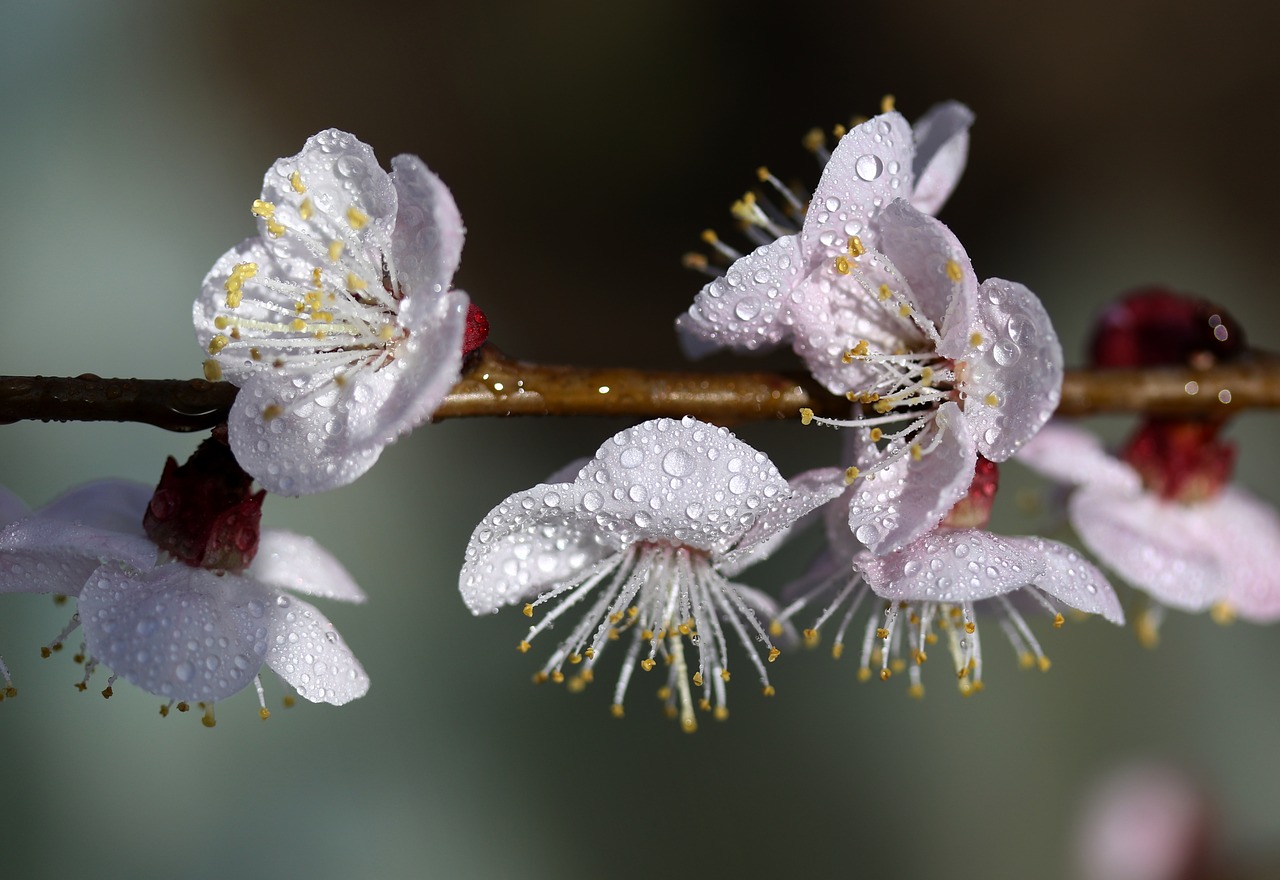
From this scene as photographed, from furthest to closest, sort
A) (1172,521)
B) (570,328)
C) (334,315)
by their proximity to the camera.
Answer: (570,328)
(1172,521)
(334,315)

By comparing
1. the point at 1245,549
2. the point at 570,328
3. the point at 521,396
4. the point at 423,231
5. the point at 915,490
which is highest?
the point at 570,328

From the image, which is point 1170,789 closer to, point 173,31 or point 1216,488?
point 1216,488

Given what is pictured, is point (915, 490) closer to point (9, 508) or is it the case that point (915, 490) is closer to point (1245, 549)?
point (1245, 549)

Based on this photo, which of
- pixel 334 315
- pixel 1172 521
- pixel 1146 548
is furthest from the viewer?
pixel 1172 521

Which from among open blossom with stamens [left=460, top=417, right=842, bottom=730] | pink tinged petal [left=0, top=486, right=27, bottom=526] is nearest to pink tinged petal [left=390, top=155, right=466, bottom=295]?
open blossom with stamens [left=460, top=417, right=842, bottom=730]

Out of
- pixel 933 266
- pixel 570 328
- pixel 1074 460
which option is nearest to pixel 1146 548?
pixel 1074 460

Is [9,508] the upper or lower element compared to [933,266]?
lower
